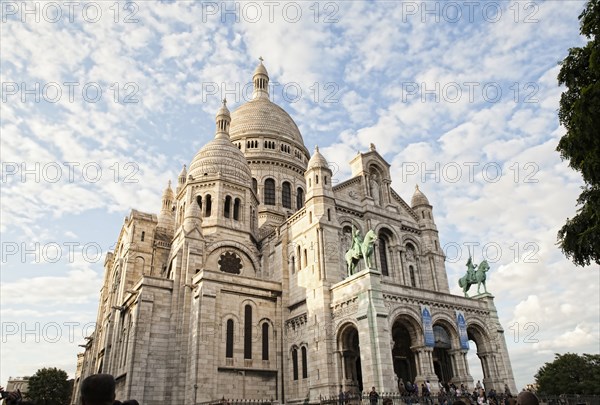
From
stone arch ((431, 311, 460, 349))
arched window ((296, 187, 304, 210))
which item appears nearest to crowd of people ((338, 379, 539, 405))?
stone arch ((431, 311, 460, 349))

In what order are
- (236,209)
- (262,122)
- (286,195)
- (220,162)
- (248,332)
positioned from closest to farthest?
(248,332), (236,209), (220,162), (286,195), (262,122)

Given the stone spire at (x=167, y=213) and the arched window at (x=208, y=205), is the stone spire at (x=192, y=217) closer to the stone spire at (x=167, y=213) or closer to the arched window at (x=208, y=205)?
the arched window at (x=208, y=205)

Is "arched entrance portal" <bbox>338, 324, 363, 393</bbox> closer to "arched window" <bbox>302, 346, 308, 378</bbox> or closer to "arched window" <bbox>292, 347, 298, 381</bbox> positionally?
"arched window" <bbox>302, 346, 308, 378</bbox>

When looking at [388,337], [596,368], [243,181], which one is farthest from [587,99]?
[596,368]

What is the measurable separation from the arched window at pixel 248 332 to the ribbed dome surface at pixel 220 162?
13565mm

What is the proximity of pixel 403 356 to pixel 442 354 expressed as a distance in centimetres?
296

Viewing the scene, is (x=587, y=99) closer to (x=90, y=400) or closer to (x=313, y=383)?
(x=90, y=400)

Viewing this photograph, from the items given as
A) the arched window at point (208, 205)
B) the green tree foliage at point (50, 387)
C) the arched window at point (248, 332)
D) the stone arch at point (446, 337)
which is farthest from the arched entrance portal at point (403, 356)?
the green tree foliage at point (50, 387)

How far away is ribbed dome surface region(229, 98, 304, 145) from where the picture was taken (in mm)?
53084

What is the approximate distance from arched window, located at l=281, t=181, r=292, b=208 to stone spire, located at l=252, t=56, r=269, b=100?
51.4 ft

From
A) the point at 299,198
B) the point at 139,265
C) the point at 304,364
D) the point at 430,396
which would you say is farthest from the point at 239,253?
the point at 430,396

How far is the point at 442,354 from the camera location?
1193 inches

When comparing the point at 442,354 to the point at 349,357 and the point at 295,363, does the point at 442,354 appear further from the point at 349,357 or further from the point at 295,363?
the point at 295,363

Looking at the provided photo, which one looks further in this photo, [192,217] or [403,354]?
[192,217]
